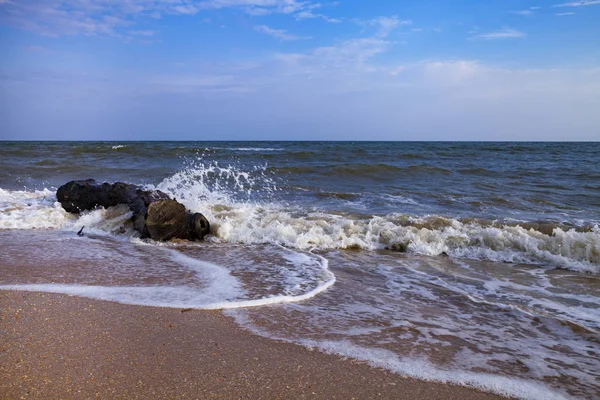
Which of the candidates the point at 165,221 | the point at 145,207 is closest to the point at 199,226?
the point at 165,221

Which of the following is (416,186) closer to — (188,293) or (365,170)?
(365,170)

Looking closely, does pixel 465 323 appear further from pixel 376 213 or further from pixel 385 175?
pixel 385 175

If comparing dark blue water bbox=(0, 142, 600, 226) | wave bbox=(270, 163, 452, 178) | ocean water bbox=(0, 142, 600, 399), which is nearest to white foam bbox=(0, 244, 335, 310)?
ocean water bbox=(0, 142, 600, 399)

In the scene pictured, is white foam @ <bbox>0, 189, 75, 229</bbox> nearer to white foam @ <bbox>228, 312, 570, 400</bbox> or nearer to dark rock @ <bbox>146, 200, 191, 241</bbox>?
dark rock @ <bbox>146, 200, 191, 241</bbox>

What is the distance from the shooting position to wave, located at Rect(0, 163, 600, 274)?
20.6 feet

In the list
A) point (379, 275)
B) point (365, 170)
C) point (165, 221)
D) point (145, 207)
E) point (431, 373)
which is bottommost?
point (379, 275)

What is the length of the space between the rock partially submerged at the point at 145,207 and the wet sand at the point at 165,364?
10.3ft

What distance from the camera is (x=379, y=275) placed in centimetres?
512

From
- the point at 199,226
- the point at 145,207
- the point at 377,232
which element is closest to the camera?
the point at 199,226

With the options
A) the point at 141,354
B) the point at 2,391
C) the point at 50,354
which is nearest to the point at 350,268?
the point at 141,354

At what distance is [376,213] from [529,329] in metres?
5.61

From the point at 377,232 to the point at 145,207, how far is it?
146 inches

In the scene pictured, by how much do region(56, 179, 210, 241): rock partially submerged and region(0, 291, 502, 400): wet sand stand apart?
3153 mm

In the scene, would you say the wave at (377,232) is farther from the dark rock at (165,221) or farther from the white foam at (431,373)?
the white foam at (431,373)
